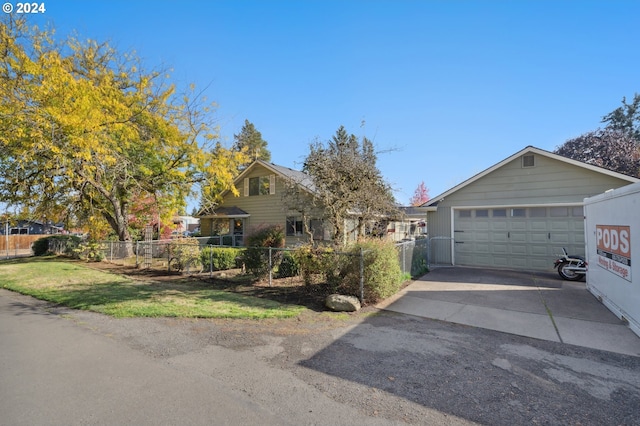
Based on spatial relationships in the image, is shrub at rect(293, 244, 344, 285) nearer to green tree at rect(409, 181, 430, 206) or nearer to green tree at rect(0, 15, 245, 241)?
green tree at rect(0, 15, 245, 241)

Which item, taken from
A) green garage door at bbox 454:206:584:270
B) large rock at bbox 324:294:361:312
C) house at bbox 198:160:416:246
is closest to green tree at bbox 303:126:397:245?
large rock at bbox 324:294:361:312

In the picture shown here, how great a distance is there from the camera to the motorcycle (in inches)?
364

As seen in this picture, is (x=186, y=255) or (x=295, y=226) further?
(x=295, y=226)

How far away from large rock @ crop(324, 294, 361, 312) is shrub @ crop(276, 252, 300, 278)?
3174mm

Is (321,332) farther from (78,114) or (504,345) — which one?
(78,114)

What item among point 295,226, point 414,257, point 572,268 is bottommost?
point 572,268

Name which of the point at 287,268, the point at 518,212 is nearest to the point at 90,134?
the point at 287,268

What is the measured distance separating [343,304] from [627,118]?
4422cm

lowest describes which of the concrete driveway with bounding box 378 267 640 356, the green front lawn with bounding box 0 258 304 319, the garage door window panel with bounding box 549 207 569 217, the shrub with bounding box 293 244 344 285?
the concrete driveway with bounding box 378 267 640 356

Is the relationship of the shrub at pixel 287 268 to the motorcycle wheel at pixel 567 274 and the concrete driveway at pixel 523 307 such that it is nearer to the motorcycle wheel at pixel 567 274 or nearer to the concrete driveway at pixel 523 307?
the concrete driveway at pixel 523 307

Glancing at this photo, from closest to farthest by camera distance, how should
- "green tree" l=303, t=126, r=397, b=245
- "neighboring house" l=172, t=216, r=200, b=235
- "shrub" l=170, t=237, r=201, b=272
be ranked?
1. "green tree" l=303, t=126, r=397, b=245
2. "shrub" l=170, t=237, r=201, b=272
3. "neighboring house" l=172, t=216, r=200, b=235

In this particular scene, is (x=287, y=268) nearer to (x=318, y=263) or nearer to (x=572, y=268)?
(x=318, y=263)

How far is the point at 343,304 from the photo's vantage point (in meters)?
A: 6.53

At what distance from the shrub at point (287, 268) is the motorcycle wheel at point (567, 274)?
846 cm
